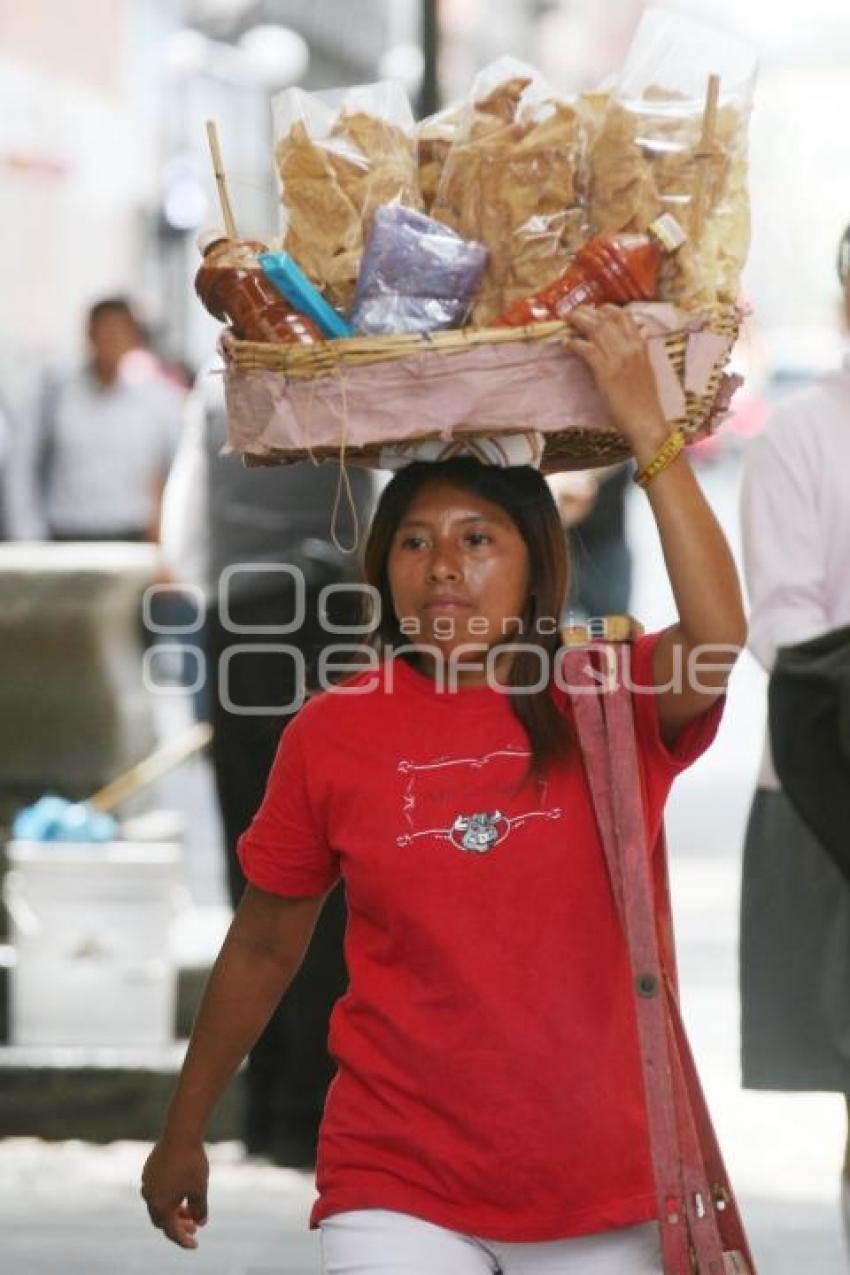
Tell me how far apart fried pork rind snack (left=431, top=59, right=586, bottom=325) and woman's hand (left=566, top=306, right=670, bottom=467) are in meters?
0.10

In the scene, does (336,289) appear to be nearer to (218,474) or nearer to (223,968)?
(223,968)

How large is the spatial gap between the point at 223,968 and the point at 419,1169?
382 mm

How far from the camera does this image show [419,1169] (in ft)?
9.27

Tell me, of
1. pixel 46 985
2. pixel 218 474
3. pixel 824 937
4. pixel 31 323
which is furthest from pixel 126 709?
pixel 31 323

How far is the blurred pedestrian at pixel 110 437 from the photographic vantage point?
33.9 feet

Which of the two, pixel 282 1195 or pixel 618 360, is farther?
pixel 282 1195

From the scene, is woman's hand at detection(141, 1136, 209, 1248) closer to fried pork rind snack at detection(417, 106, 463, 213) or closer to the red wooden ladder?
the red wooden ladder

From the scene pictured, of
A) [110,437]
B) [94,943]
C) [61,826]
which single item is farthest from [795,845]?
[110,437]

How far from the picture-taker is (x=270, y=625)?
5.42 m

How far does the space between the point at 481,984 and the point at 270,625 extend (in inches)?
105

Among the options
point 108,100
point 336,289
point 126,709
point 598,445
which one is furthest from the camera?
point 108,100

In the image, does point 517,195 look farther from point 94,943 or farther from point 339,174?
point 94,943

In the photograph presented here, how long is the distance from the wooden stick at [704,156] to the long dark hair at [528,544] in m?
0.39

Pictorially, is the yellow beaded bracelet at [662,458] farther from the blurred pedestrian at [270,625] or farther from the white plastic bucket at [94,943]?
the white plastic bucket at [94,943]
